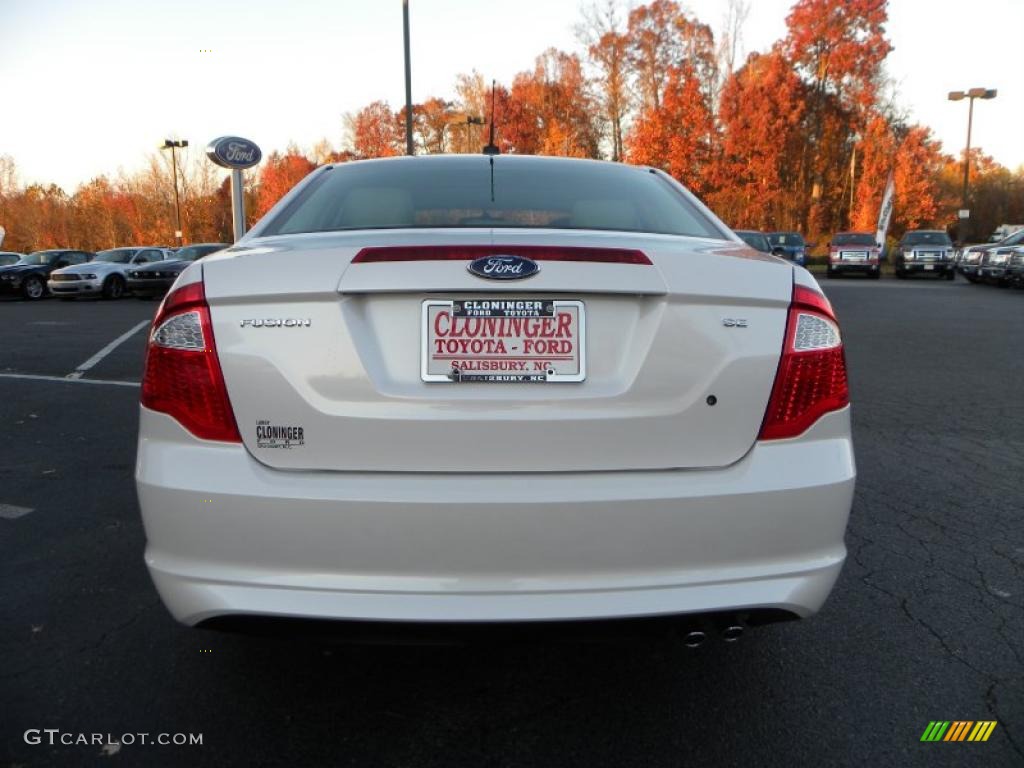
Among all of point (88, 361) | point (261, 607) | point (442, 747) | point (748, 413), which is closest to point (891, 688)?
point (748, 413)

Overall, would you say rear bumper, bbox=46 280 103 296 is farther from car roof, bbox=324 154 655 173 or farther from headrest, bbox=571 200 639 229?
headrest, bbox=571 200 639 229

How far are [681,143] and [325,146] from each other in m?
35.9

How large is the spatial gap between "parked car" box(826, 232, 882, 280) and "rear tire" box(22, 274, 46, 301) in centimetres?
2569

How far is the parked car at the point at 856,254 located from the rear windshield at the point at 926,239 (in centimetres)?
103

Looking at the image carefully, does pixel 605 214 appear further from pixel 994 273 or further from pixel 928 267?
pixel 928 267

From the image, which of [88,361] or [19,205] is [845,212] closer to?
[88,361]

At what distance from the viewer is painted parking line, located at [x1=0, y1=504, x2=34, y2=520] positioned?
12.9ft

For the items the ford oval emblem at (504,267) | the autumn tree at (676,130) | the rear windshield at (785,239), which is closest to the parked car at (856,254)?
the rear windshield at (785,239)

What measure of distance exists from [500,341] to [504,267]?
0.57 feet

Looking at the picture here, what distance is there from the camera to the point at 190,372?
6.54ft

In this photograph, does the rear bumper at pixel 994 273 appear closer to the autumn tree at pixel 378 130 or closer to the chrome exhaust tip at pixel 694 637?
the chrome exhaust tip at pixel 694 637

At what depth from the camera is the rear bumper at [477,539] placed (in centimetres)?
188

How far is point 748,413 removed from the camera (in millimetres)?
1974

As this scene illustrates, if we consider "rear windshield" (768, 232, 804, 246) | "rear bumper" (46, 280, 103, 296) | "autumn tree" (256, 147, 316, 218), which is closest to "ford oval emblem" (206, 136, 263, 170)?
"rear bumper" (46, 280, 103, 296)
